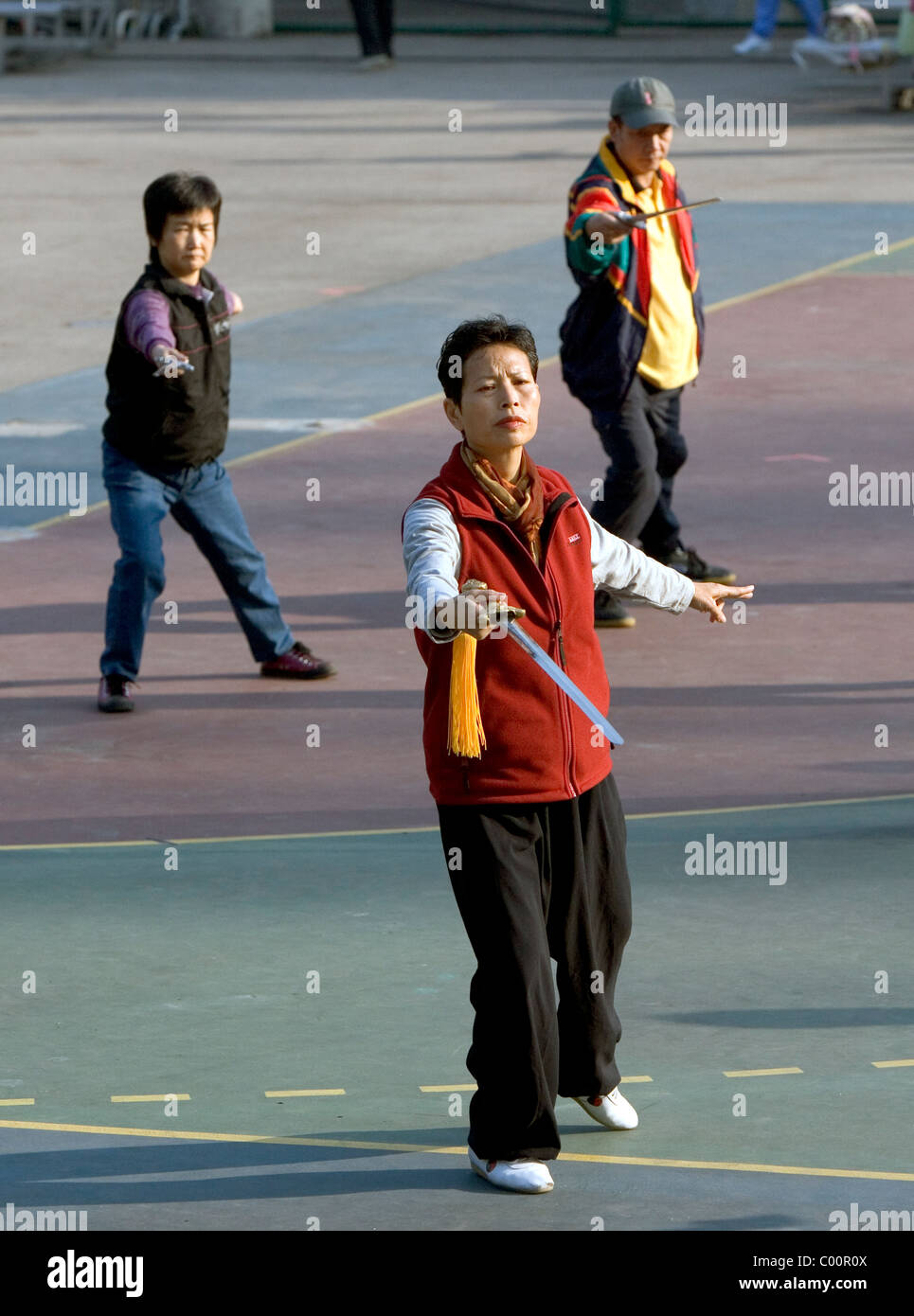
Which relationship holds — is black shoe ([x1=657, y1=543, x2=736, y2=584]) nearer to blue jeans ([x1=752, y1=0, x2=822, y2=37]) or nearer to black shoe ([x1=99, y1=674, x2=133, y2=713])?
black shoe ([x1=99, y1=674, x2=133, y2=713])

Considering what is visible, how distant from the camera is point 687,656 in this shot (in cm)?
952

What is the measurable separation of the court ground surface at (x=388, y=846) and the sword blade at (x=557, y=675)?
0.97 m

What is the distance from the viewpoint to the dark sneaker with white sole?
9.23 meters

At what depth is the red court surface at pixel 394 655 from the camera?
7.98 metres

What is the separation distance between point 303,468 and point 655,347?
3.39 m

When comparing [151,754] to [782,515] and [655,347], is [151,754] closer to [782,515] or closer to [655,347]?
[655,347]

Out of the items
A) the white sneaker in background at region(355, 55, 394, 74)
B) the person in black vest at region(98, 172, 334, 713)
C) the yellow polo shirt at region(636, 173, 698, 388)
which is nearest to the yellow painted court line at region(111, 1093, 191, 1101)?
the person in black vest at region(98, 172, 334, 713)

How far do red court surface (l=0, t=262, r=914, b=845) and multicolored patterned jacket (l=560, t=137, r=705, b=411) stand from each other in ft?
3.58

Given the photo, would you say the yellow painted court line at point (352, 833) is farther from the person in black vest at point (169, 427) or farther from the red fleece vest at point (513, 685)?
the red fleece vest at point (513, 685)

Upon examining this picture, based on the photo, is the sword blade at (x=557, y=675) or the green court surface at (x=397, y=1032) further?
the green court surface at (x=397, y=1032)

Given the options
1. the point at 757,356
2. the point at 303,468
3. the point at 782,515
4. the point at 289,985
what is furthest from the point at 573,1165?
the point at 757,356

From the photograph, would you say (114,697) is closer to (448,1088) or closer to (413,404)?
(448,1088)

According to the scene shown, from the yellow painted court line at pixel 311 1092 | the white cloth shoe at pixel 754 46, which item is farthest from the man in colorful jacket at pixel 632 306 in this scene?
the white cloth shoe at pixel 754 46

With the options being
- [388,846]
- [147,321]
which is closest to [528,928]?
[388,846]
